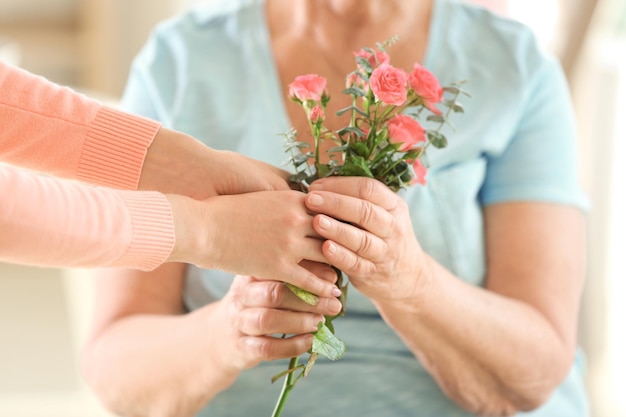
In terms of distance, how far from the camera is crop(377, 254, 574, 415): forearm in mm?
1010

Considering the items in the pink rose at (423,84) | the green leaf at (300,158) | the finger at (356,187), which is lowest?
the finger at (356,187)

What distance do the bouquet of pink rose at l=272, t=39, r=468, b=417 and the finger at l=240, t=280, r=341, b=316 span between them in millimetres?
15

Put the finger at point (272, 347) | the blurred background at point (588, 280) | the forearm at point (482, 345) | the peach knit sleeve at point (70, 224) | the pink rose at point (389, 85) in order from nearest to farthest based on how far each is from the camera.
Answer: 1. the peach knit sleeve at point (70, 224)
2. the pink rose at point (389, 85)
3. the finger at point (272, 347)
4. the forearm at point (482, 345)
5. the blurred background at point (588, 280)

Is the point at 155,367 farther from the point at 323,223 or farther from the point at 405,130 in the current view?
the point at 405,130

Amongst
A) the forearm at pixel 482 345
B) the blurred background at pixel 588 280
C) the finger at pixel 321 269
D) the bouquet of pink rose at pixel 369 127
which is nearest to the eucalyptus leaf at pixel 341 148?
the bouquet of pink rose at pixel 369 127

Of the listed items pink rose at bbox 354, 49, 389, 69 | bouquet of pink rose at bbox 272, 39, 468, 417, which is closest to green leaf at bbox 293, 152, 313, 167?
bouquet of pink rose at bbox 272, 39, 468, 417

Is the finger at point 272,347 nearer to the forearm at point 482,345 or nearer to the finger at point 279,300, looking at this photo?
the finger at point 279,300

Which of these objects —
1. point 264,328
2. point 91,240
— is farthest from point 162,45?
point 91,240

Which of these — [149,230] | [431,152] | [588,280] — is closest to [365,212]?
[149,230]

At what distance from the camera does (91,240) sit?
0.65 metres

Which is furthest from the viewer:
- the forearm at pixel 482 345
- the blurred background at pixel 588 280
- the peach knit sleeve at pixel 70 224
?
the blurred background at pixel 588 280

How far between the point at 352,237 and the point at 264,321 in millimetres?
123

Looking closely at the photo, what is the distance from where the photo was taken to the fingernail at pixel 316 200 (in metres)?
0.82

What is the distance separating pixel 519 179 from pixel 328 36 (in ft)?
1.03
